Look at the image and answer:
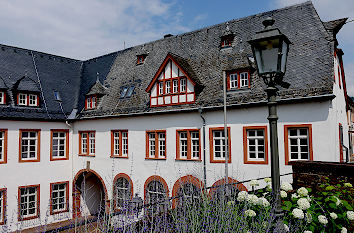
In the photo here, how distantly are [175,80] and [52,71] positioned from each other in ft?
36.3

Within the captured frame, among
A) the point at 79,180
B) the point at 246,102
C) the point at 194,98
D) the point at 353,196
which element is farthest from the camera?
the point at 79,180

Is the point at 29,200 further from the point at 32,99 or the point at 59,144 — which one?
the point at 32,99

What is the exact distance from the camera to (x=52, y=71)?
67.7ft

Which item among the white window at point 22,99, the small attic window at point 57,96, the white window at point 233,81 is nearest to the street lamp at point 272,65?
the white window at point 233,81

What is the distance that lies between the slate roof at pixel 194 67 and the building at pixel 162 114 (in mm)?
66

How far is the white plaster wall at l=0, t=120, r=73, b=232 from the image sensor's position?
52.0 ft

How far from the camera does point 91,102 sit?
18859 mm

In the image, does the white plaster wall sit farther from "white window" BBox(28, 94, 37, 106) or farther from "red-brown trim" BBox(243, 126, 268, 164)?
"red-brown trim" BBox(243, 126, 268, 164)

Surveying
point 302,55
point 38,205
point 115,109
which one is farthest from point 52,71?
point 302,55

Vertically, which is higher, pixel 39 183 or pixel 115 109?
pixel 115 109

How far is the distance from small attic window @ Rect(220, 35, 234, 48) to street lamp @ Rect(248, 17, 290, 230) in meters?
11.3

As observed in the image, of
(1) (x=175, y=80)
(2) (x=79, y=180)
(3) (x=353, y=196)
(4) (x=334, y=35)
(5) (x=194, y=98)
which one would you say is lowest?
(2) (x=79, y=180)

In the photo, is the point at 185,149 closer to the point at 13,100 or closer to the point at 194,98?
the point at 194,98

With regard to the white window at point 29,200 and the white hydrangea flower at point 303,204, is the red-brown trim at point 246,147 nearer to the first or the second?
the white hydrangea flower at point 303,204
